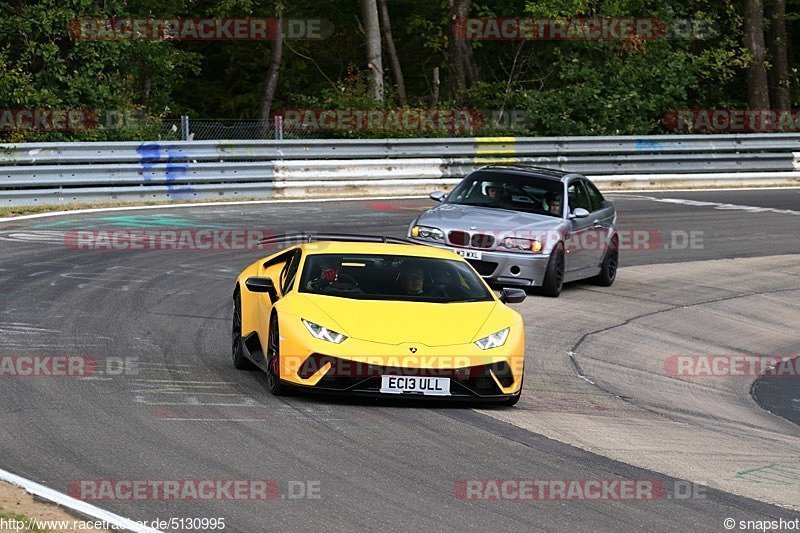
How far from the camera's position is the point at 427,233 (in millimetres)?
17219

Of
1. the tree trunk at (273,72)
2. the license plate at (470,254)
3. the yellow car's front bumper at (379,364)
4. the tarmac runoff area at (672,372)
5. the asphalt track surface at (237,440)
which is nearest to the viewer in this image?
the asphalt track surface at (237,440)

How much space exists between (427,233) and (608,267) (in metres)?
3.03

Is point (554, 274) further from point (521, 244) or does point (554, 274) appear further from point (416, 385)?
point (416, 385)

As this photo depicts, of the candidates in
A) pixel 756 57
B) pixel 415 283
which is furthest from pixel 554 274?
pixel 756 57

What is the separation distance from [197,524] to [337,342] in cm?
341

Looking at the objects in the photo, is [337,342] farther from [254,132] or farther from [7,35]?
[254,132]

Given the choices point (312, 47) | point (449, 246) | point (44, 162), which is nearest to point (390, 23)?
point (312, 47)

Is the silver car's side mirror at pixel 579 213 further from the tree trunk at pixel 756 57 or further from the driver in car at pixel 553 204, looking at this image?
the tree trunk at pixel 756 57

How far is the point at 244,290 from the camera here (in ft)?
40.2

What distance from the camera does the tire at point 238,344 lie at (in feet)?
38.9

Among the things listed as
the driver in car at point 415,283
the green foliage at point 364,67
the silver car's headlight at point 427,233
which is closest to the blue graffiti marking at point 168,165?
the green foliage at point 364,67

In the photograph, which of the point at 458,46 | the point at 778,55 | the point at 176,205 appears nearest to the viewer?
the point at 176,205

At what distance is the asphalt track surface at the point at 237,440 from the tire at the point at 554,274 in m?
3.70

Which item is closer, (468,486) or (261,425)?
(468,486)
